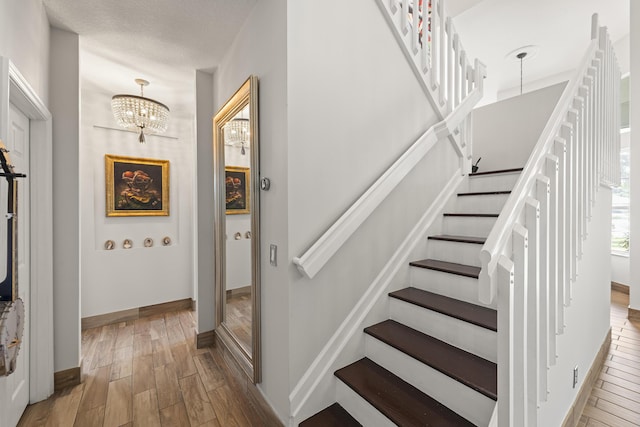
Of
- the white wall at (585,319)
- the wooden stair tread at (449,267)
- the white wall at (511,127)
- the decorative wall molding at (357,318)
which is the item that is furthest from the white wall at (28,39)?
the white wall at (511,127)

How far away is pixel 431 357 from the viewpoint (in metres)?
1.40

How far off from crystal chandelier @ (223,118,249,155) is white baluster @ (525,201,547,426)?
1758 mm

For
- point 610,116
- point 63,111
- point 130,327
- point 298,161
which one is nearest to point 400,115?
point 298,161

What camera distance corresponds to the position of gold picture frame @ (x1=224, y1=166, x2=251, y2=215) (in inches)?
81.3

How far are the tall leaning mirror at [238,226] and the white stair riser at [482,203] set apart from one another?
5.63 ft

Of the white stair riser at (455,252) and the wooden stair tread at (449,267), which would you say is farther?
the white stair riser at (455,252)

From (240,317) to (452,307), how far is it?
1574mm

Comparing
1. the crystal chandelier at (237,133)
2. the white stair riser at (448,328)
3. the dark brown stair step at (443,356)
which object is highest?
the crystal chandelier at (237,133)

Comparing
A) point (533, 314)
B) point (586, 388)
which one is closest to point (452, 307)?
point (533, 314)

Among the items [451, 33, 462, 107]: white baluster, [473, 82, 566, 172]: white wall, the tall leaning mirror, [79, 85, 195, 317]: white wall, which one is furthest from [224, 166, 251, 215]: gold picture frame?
[473, 82, 566, 172]: white wall

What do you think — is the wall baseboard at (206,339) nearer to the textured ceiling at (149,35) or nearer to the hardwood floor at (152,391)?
the hardwood floor at (152,391)

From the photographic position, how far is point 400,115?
2.02 m

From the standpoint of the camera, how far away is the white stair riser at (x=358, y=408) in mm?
1340

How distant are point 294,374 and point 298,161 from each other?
1147 mm
